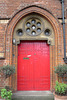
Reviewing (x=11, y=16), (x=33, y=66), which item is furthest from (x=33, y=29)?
(x=33, y=66)

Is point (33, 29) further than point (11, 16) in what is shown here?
Yes

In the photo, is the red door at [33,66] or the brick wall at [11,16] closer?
the brick wall at [11,16]

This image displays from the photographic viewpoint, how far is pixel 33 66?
17.5 ft

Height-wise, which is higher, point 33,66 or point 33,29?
point 33,29

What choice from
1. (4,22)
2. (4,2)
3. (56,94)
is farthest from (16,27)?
(56,94)

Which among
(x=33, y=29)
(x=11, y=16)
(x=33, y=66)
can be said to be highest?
(x=11, y=16)

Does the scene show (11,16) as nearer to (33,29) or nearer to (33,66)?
(33,29)

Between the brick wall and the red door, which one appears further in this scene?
the red door

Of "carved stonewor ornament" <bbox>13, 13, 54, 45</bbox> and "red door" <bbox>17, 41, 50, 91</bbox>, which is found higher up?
"carved stonewor ornament" <bbox>13, 13, 54, 45</bbox>

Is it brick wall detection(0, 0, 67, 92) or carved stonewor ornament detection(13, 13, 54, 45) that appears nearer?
brick wall detection(0, 0, 67, 92)

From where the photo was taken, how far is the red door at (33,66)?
527cm

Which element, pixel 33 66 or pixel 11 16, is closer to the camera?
pixel 11 16

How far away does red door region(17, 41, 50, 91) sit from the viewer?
5270 millimetres

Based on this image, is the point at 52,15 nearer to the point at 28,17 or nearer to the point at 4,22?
the point at 28,17
